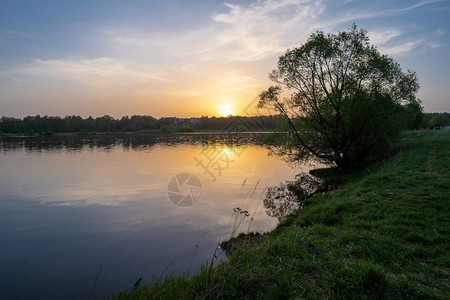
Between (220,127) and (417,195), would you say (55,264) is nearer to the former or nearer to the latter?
(417,195)

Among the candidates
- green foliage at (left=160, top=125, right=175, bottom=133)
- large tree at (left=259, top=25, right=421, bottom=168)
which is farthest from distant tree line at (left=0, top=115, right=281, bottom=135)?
large tree at (left=259, top=25, right=421, bottom=168)

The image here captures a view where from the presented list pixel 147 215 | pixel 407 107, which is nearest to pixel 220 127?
pixel 407 107

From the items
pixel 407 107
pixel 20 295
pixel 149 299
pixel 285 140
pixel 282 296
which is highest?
pixel 407 107

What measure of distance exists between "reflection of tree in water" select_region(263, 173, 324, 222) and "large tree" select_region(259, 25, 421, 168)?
3386mm

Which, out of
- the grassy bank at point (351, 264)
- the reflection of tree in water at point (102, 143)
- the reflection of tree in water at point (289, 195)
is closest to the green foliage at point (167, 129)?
the reflection of tree in water at point (102, 143)

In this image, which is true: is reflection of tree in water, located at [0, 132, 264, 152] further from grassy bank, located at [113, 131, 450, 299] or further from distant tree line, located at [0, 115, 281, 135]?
grassy bank, located at [113, 131, 450, 299]

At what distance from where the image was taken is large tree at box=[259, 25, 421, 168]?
2147 centimetres

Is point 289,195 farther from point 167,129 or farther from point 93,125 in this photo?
point 93,125

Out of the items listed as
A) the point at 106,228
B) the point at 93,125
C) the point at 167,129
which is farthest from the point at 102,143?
the point at 93,125

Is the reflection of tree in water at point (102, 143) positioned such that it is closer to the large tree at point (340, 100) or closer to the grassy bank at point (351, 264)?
the large tree at point (340, 100)

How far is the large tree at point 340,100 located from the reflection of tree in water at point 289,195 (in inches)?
133

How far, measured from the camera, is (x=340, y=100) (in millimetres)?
21703

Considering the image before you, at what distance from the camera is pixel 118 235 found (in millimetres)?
11844

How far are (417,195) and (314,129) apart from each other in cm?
1443
